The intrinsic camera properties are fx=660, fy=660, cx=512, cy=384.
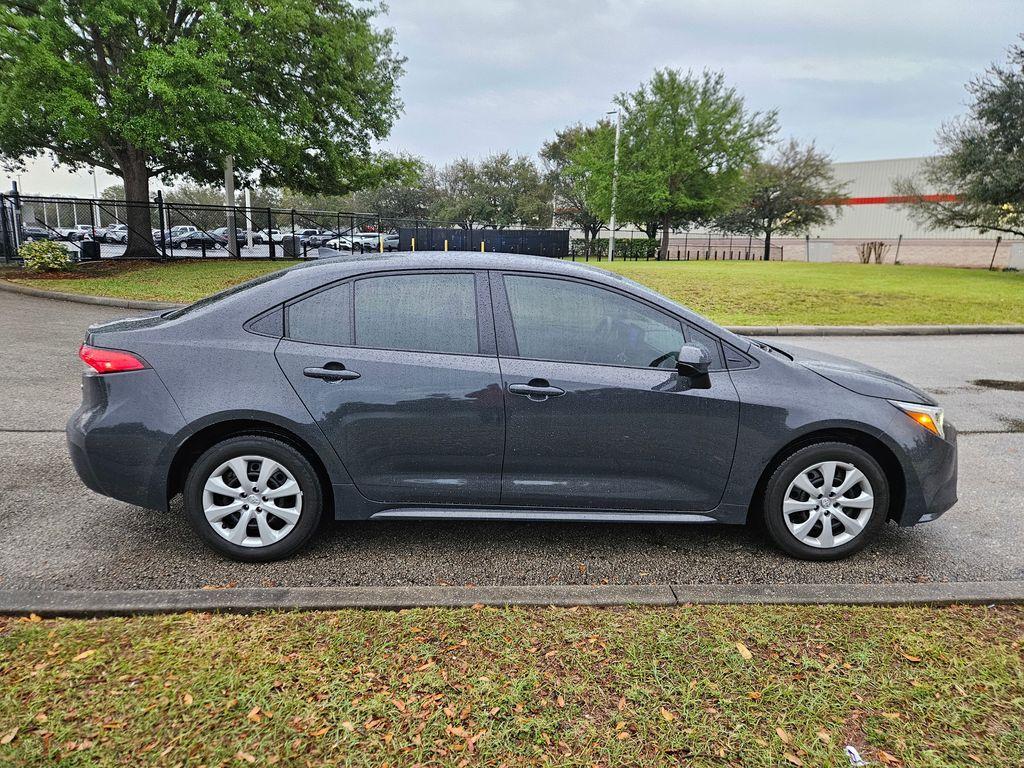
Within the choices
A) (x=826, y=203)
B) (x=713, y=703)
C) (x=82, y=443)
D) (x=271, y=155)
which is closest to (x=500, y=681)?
(x=713, y=703)

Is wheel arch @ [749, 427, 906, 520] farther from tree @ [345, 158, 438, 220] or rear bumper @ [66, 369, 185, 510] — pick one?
tree @ [345, 158, 438, 220]

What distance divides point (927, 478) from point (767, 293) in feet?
47.0

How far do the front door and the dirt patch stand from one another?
22.7 ft

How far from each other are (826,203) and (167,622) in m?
54.9

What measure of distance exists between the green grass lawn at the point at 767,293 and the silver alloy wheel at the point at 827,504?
959 centimetres

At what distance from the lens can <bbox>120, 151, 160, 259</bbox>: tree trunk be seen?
21891mm

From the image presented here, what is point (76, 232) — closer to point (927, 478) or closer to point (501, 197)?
point (927, 478)

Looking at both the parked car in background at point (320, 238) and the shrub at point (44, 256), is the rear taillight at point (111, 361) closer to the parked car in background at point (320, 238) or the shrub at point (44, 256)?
the shrub at point (44, 256)

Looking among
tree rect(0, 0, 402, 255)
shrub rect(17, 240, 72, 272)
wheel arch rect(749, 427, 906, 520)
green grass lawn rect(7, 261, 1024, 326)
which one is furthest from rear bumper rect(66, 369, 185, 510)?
shrub rect(17, 240, 72, 272)

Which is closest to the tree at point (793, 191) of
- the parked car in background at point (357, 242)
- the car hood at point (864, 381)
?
the parked car in background at point (357, 242)

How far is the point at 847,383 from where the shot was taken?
3611mm

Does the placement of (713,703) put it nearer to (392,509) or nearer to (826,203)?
(392,509)

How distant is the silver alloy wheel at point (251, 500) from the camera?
11.2ft

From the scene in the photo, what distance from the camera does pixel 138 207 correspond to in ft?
72.6
